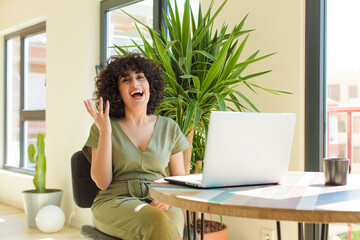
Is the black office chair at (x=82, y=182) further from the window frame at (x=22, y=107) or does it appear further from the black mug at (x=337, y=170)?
the window frame at (x=22, y=107)

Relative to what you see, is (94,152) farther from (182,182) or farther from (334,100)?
(334,100)

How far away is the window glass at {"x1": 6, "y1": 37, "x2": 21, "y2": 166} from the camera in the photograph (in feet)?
19.5

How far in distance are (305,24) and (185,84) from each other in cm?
77

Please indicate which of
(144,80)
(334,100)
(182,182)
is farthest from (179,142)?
(334,100)

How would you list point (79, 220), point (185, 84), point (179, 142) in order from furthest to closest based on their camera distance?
point (79, 220) → point (185, 84) → point (179, 142)

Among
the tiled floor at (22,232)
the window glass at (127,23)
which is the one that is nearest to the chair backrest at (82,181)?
the window glass at (127,23)

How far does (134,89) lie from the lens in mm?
2084

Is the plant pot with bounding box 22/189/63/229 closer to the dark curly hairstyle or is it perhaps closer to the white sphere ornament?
the white sphere ornament

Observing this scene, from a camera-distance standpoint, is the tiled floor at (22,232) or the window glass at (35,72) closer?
the tiled floor at (22,232)

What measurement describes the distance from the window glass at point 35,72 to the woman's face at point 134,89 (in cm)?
352

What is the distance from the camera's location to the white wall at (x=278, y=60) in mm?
2510

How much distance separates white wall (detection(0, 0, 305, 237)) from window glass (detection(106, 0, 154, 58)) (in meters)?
0.15

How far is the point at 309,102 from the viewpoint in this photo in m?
2.50

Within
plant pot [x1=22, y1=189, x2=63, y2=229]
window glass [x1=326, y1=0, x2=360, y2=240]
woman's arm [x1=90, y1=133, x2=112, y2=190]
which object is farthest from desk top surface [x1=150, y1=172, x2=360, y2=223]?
plant pot [x1=22, y1=189, x2=63, y2=229]
